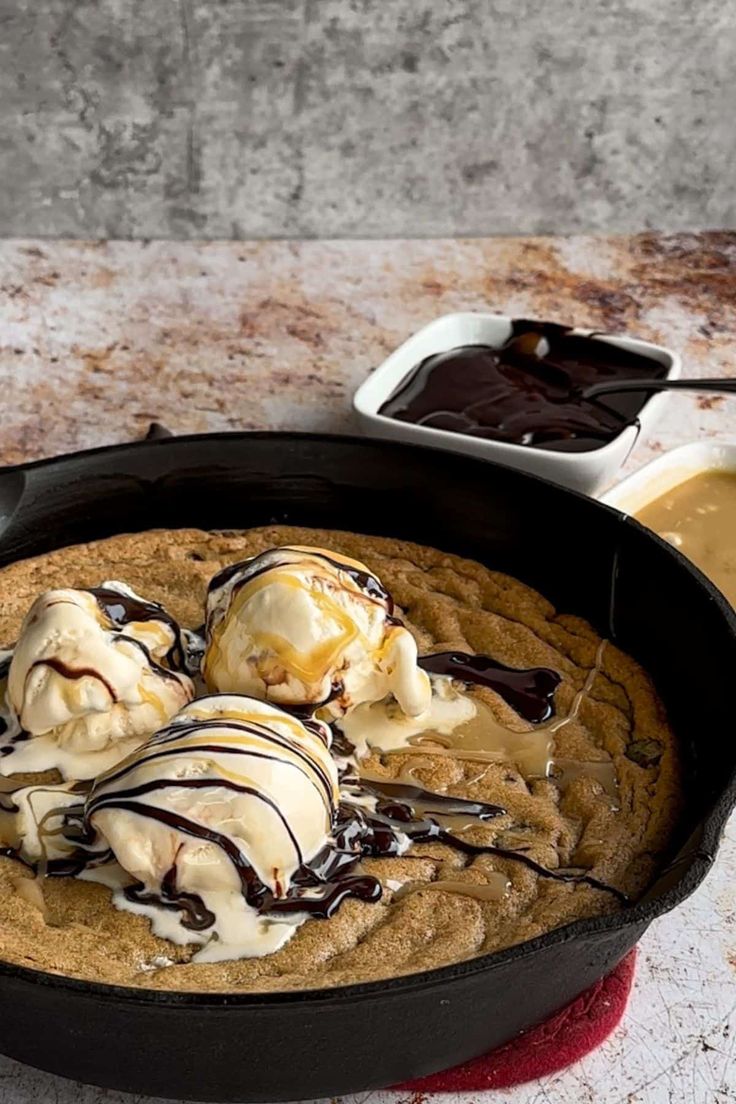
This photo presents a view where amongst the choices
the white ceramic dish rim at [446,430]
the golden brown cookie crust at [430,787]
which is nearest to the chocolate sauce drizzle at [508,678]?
the golden brown cookie crust at [430,787]

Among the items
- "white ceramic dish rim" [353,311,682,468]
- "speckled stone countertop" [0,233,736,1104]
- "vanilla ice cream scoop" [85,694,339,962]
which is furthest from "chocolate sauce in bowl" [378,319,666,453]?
"vanilla ice cream scoop" [85,694,339,962]

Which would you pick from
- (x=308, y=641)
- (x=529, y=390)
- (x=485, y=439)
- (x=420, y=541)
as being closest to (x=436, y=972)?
(x=308, y=641)

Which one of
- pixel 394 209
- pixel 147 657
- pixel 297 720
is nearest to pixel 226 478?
pixel 147 657

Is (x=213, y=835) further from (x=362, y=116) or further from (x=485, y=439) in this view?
(x=362, y=116)

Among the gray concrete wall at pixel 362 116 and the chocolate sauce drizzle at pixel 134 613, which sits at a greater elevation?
the gray concrete wall at pixel 362 116

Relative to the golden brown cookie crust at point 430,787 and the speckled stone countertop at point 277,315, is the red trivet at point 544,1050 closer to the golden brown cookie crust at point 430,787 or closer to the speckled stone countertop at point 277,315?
the golden brown cookie crust at point 430,787
